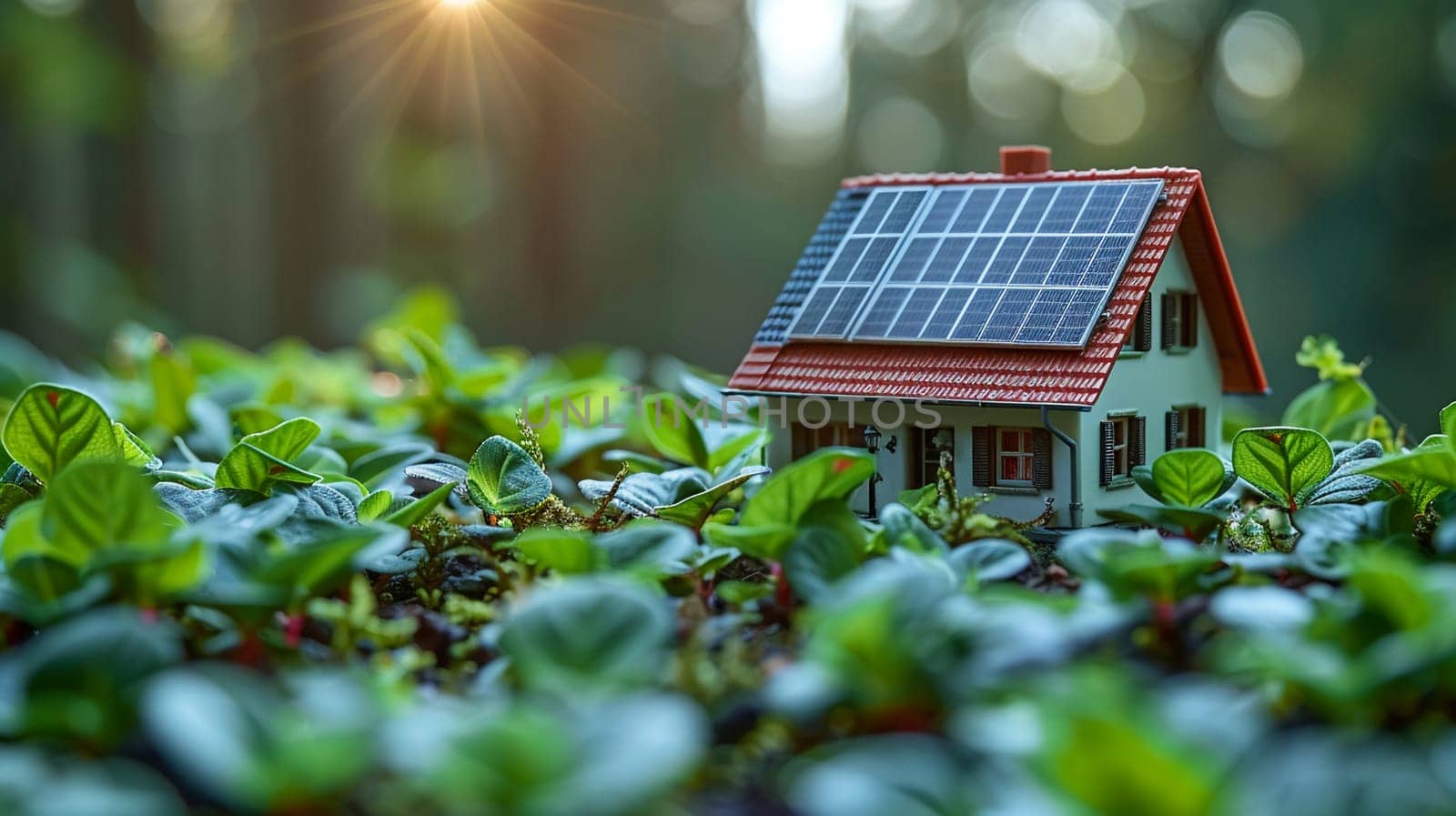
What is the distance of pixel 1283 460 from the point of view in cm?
211

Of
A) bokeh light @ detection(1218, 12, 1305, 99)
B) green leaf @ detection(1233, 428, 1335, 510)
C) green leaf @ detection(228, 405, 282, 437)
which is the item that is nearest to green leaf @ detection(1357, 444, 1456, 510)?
green leaf @ detection(1233, 428, 1335, 510)

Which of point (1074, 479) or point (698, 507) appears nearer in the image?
point (698, 507)

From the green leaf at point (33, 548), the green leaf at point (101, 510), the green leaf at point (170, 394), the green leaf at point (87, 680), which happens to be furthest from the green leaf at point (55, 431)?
the green leaf at point (170, 394)

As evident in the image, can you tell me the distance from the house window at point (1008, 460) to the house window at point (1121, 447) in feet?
0.46

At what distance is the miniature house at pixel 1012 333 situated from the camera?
230 cm

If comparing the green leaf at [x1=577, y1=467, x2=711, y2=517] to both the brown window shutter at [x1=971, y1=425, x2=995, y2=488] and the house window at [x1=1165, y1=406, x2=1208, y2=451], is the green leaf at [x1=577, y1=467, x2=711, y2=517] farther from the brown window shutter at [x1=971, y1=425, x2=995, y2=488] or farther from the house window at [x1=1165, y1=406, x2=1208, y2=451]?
the house window at [x1=1165, y1=406, x2=1208, y2=451]

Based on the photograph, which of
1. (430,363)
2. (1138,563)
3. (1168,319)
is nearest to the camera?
(1138,563)

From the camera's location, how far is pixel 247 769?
3.52 ft

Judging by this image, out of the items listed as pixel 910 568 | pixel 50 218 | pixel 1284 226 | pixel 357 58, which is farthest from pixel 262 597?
pixel 1284 226

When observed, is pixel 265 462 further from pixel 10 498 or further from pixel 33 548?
pixel 10 498

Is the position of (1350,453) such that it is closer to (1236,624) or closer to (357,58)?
(1236,624)

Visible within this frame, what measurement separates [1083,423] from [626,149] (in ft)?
35.9

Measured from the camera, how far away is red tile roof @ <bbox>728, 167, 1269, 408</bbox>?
2244 mm

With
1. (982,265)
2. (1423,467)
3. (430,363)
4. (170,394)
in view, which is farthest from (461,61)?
(1423,467)
